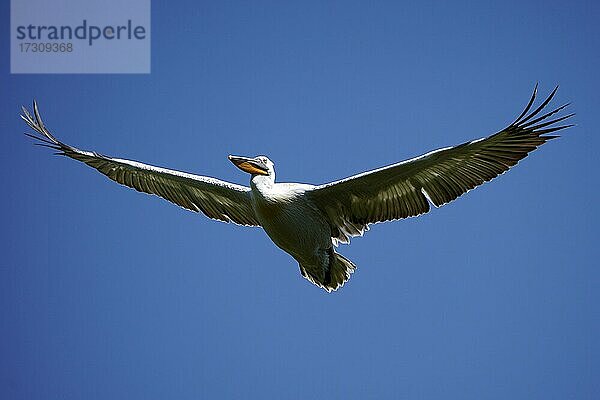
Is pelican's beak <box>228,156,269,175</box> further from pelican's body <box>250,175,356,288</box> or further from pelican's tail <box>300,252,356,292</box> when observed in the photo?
pelican's tail <box>300,252,356,292</box>

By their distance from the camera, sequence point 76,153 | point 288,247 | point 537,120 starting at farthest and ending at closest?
point 76,153
point 288,247
point 537,120

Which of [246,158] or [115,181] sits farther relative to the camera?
[115,181]

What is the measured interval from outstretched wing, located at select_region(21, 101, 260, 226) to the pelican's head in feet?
1.92

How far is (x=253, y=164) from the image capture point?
9.20m

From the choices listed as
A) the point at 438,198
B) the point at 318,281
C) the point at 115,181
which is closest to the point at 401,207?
the point at 438,198

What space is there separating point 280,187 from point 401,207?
1075mm

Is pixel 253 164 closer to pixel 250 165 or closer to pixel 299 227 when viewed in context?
pixel 250 165

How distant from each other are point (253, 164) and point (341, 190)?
2.58ft

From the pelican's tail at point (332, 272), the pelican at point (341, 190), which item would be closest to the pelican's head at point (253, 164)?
the pelican at point (341, 190)

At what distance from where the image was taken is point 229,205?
10.2 m

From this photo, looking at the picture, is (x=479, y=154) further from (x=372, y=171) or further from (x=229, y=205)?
(x=229, y=205)

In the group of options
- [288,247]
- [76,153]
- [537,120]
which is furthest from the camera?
[76,153]

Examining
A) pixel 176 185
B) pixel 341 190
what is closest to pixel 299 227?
pixel 341 190

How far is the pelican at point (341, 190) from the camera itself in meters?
8.85
